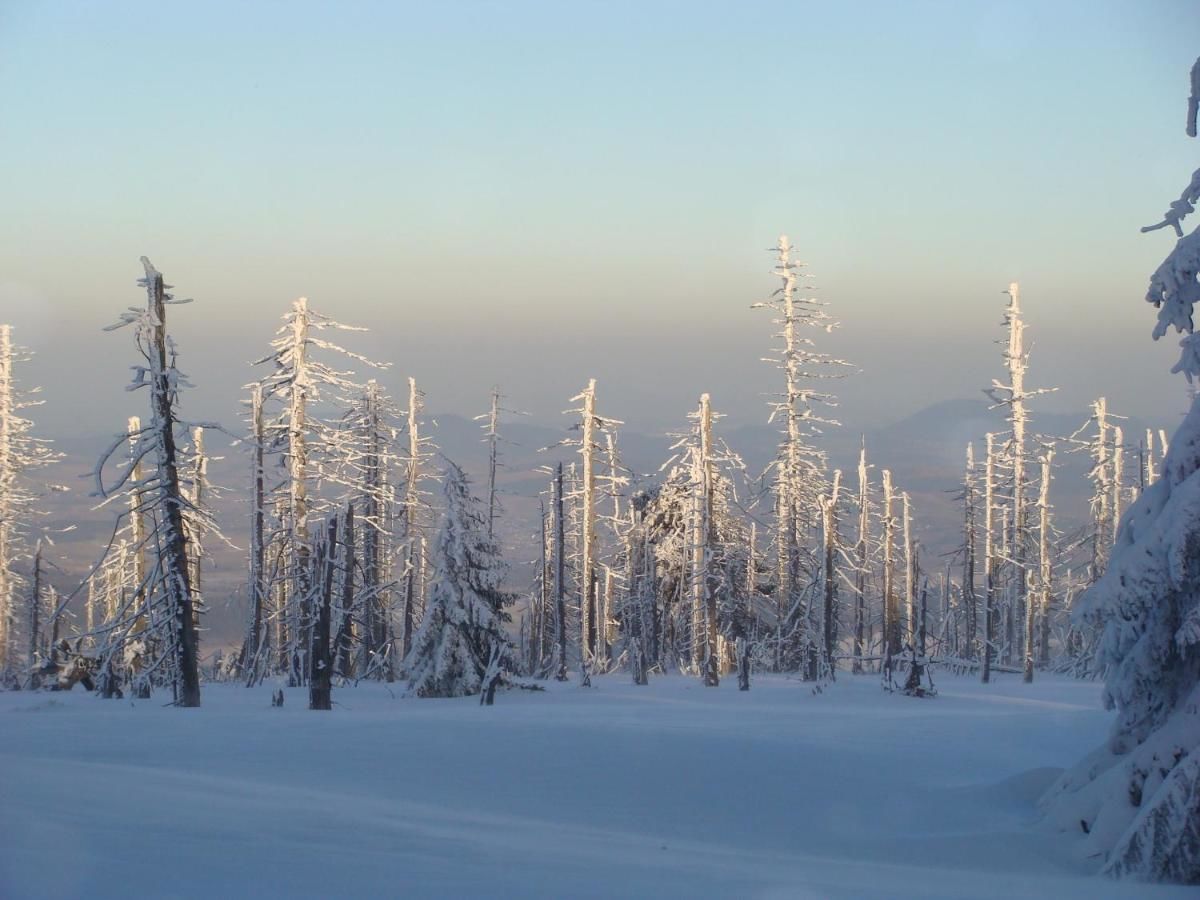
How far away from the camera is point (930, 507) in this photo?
195 m

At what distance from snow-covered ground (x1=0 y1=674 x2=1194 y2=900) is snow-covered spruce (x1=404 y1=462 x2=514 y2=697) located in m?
9.87

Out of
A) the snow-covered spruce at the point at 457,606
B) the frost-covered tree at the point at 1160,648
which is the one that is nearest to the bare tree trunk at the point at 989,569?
the snow-covered spruce at the point at 457,606

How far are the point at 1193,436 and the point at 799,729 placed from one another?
929 cm

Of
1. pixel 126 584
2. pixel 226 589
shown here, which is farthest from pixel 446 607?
pixel 226 589

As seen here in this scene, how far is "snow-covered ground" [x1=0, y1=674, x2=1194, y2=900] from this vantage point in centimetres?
790

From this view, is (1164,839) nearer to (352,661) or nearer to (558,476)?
(558,476)

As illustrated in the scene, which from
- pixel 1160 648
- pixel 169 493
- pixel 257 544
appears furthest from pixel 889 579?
pixel 1160 648

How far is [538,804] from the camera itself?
45.1ft

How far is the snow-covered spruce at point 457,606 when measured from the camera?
32.7 metres

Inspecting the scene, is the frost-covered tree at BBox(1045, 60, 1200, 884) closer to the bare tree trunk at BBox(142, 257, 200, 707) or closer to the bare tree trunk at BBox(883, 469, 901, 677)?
the bare tree trunk at BBox(142, 257, 200, 707)

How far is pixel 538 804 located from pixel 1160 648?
271 inches

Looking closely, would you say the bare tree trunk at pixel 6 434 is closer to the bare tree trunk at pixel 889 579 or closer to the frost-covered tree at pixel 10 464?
the frost-covered tree at pixel 10 464

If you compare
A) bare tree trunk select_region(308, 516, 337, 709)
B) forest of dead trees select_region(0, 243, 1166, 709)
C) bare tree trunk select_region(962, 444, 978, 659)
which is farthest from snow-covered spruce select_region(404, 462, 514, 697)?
bare tree trunk select_region(962, 444, 978, 659)

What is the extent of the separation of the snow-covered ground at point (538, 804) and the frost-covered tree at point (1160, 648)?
47cm
